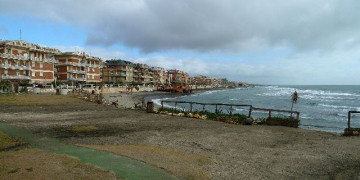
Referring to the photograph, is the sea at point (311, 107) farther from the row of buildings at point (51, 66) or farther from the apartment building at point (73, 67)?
the row of buildings at point (51, 66)

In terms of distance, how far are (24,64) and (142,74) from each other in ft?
252

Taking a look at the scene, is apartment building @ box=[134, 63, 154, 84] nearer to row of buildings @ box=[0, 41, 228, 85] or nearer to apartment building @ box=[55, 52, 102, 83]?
row of buildings @ box=[0, 41, 228, 85]

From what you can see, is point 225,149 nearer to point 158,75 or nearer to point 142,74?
point 142,74

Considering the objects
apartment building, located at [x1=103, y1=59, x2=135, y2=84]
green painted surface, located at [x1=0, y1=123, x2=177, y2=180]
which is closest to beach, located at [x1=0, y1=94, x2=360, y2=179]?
green painted surface, located at [x1=0, y1=123, x2=177, y2=180]

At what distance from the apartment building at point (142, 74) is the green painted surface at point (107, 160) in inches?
5007

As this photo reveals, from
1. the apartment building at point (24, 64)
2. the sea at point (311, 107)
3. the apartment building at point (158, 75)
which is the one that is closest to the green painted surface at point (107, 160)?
the sea at point (311, 107)

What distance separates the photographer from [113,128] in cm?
1769

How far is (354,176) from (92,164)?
27.6ft

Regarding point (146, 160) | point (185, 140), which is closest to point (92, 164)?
point (146, 160)

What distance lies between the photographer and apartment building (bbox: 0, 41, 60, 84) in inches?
2586

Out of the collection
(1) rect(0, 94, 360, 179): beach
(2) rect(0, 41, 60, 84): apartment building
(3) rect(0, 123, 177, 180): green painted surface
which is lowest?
(1) rect(0, 94, 360, 179): beach

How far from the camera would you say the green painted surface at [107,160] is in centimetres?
853

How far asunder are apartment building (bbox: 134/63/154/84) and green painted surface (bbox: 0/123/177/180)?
127184mm

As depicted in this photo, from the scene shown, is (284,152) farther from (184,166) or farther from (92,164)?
(92,164)
